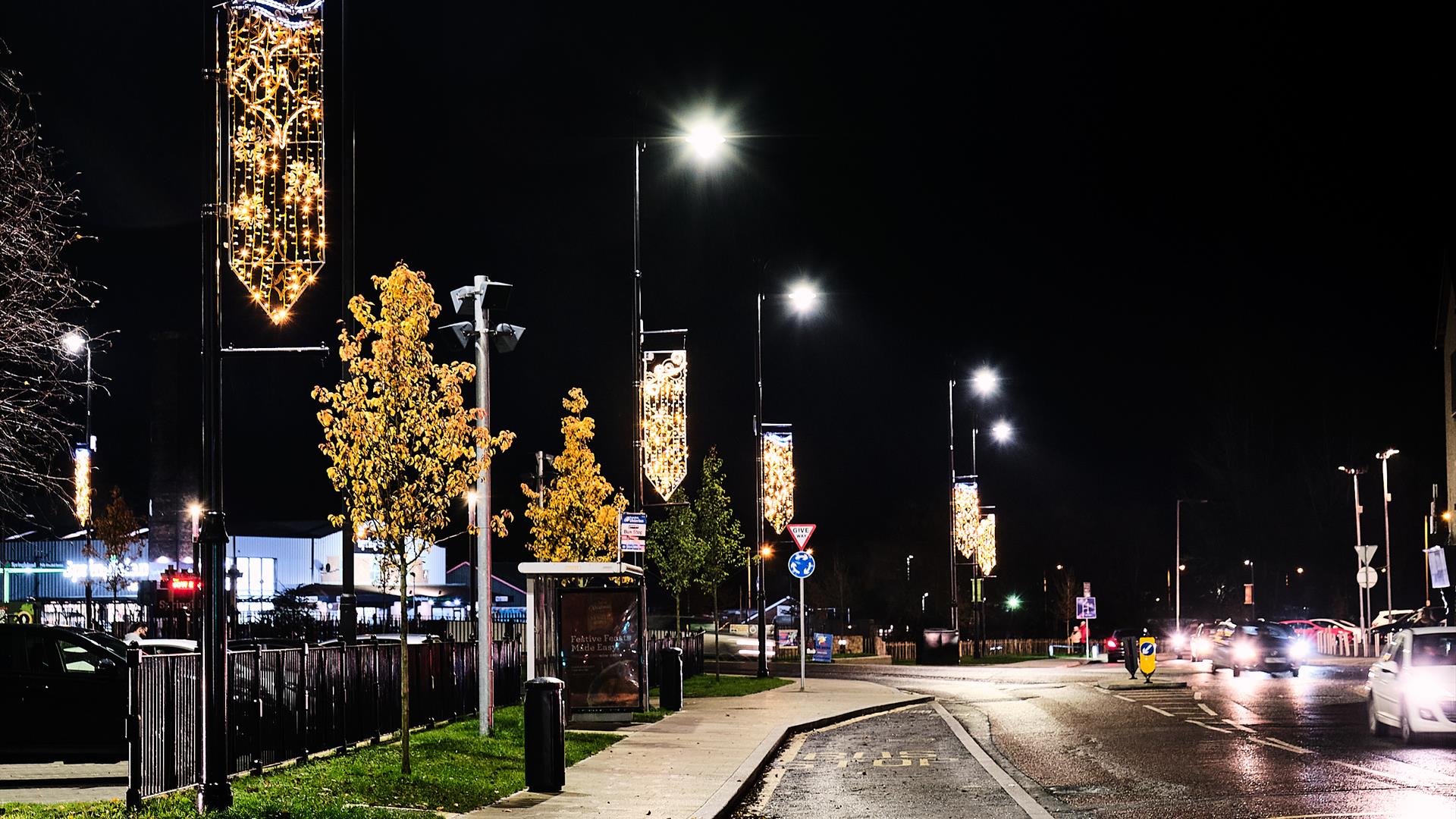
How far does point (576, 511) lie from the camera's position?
32375 millimetres

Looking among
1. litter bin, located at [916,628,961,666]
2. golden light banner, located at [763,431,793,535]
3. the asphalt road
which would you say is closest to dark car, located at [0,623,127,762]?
the asphalt road

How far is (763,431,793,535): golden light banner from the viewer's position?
38.6 metres

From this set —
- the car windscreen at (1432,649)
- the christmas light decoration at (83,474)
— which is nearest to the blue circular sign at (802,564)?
the car windscreen at (1432,649)

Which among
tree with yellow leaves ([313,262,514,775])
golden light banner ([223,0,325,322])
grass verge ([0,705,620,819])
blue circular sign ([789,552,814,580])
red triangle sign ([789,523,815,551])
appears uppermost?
golden light banner ([223,0,325,322])

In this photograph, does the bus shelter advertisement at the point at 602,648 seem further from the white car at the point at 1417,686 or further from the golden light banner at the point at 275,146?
the white car at the point at 1417,686

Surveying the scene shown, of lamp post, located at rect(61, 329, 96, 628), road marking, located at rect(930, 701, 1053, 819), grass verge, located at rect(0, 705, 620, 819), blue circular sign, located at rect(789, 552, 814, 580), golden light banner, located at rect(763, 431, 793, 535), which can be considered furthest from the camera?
golden light banner, located at rect(763, 431, 793, 535)

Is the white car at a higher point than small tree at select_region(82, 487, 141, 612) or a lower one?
lower

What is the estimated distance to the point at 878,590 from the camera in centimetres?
10231

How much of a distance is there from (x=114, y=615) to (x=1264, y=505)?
2420 inches

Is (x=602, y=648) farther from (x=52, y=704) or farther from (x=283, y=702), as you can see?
(x=52, y=704)

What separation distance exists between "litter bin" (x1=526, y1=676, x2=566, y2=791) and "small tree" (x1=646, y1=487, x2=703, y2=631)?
25050mm

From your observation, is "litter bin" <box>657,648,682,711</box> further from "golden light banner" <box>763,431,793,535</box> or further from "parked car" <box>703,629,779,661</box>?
"parked car" <box>703,629,779,661</box>

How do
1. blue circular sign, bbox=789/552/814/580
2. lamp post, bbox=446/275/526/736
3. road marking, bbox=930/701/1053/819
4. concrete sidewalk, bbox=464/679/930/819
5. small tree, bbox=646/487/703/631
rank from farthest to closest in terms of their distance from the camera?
small tree, bbox=646/487/703/631
blue circular sign, bbox=789/552/814/580
lamp post, bbox=446/275/526/736
road marking, bbox=930/701/1053/819
concrete sidewalk, bbox=464/679/930/819

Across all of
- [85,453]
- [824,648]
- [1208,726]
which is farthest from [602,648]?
[85,453]
